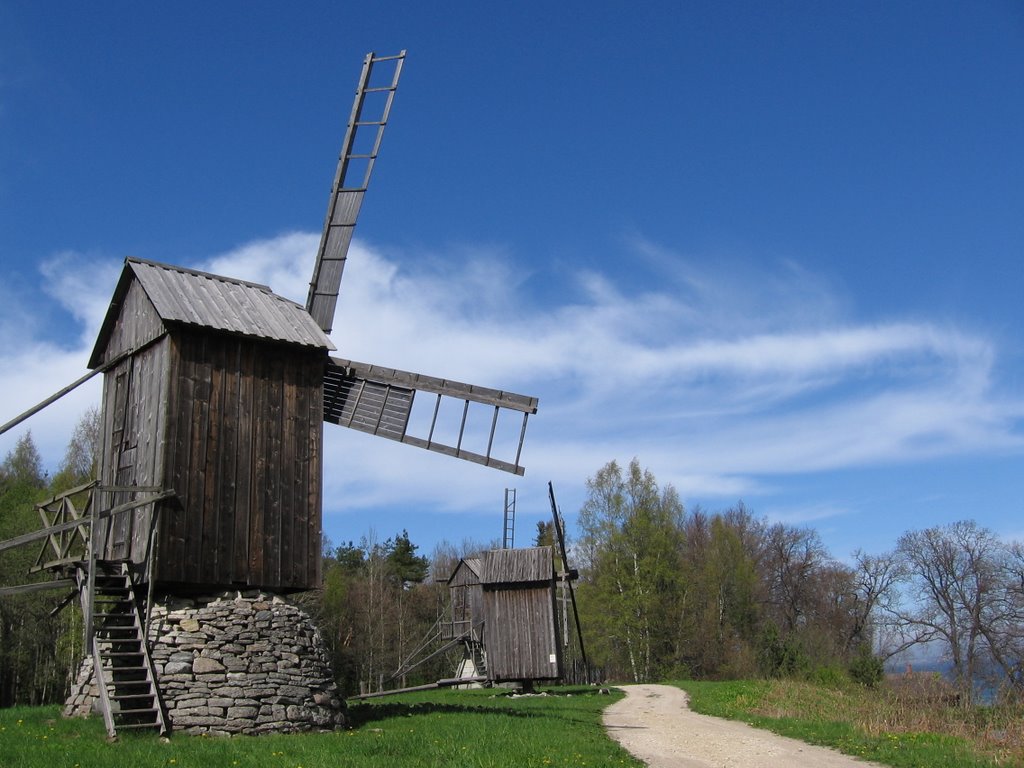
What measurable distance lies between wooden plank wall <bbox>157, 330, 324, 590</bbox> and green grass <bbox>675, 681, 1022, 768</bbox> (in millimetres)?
9709

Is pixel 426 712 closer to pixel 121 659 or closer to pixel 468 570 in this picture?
pixel 121 659

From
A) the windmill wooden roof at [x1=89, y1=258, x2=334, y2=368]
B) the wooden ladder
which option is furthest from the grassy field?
the windmill wooden roof at [x1=89, y1=258, x2=334, y2=368]

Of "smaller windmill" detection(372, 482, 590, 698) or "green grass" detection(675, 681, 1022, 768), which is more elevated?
"smaller windmill" detection(372, 482, 590, 698)

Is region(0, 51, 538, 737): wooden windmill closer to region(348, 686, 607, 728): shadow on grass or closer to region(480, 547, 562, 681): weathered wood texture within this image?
region(348, 686, 607, 728): shadow on grass

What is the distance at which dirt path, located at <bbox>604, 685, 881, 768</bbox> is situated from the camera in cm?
1294

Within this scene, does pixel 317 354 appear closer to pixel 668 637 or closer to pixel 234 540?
pixel 234 540

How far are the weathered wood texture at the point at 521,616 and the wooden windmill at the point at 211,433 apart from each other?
14.4 meters

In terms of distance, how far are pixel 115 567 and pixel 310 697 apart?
4036 mm

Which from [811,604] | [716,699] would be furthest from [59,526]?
[811,604]

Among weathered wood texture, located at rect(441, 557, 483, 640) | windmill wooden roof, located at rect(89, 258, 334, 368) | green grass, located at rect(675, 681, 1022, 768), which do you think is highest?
windmill wooden roof, located at rect(89, 258, 334, 368)

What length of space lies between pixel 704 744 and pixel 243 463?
9293 mm

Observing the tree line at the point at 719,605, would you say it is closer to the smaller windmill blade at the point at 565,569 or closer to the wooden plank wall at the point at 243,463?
the smaller windmill blade at the point at 565,569

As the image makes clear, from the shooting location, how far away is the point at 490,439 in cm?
1716

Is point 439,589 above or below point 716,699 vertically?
above
